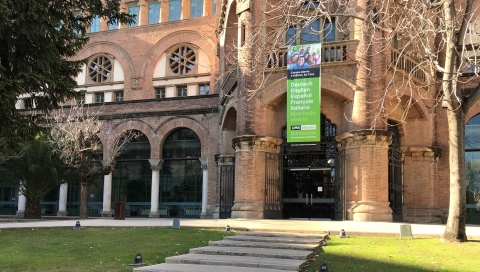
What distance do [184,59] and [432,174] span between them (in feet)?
55.2

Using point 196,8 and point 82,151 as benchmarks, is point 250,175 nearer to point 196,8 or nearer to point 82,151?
point 82,151

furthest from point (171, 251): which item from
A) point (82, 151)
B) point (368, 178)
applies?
point (82, 151)

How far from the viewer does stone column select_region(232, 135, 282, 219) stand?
762 inches

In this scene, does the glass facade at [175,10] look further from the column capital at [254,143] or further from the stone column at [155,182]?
the column capital at [254,143]

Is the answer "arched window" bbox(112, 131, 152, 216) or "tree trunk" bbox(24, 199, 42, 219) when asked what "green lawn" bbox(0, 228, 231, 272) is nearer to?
"tree trunk" bbox(24, 199, 42, 219)

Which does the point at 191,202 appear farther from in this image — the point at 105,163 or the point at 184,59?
the point at 184,59

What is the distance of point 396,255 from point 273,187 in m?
9.74

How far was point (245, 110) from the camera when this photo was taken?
20.1m

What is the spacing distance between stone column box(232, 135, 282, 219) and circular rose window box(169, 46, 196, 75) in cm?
1257

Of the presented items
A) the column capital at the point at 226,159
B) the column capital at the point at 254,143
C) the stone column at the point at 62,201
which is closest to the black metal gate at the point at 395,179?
the column capital at the point at 254,143

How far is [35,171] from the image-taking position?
1013 inches

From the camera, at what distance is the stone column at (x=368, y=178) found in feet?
57.9

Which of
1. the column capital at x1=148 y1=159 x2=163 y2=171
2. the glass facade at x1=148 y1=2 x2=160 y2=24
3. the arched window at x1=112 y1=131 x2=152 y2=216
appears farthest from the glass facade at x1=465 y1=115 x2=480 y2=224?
the glass facade at x1=148 y1=2 x2=160 y2=24

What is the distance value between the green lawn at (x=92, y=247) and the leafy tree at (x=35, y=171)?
29.8 ft
